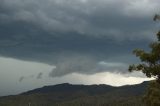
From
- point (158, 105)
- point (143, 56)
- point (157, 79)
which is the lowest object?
point (158, 105)

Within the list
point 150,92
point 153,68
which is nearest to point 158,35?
point 153,68

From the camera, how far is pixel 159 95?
37094mm

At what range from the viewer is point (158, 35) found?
40438 millimetres

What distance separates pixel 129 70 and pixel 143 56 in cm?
226

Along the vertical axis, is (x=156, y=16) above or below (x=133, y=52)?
above

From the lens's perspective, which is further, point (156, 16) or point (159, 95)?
point (156, 16)

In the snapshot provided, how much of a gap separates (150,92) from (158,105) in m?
1.48

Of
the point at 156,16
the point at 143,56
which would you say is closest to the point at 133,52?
the point at 143,56

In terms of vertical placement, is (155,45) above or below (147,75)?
above

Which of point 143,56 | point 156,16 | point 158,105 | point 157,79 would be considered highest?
point 156,16

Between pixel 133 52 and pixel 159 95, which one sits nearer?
pixel 159 95

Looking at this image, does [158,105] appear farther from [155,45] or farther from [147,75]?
[155,45]

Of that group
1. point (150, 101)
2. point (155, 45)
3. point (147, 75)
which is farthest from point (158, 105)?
point (155, 45)

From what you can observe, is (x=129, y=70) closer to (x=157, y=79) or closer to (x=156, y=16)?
(x=157, y=79)
